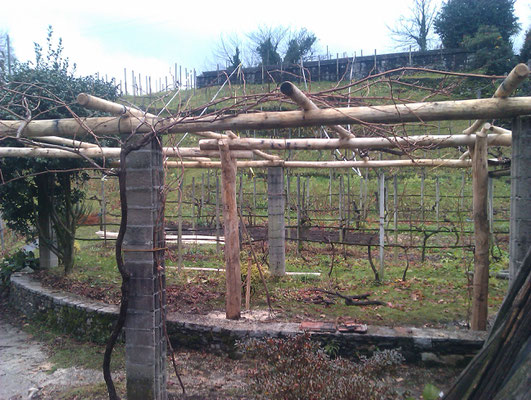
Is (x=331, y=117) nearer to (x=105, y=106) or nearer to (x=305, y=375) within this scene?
(x=105, y=106)

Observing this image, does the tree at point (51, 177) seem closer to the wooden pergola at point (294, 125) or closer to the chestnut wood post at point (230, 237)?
the wooden pergola at point (294, 125)

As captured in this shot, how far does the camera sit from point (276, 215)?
8.58m

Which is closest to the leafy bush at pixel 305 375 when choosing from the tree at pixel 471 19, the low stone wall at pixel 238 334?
the low stone wall at pixel 238 334

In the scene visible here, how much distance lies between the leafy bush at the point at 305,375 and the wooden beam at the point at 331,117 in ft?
6.65

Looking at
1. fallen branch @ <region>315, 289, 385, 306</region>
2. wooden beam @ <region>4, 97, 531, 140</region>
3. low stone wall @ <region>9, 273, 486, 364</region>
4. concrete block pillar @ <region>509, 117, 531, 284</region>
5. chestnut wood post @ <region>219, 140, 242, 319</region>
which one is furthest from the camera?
fallen branch @ <region>315, 289, 385, 306</region>

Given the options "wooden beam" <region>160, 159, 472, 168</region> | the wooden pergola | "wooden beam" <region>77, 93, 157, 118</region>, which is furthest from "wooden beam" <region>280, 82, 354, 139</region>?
"wooden beam" <region>160, 159, 472, 168</region>

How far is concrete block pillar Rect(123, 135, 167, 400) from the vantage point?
3.95 metres

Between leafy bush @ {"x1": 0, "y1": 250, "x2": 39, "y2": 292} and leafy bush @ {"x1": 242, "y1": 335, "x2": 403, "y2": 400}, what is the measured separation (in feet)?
23.0

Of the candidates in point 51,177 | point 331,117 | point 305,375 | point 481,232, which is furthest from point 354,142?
point 51,177

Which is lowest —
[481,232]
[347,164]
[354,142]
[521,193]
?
[481,232]

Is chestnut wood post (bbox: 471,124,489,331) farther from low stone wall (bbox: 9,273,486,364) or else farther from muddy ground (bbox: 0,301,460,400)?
muddy ground (bbox: 0,301,460,400)

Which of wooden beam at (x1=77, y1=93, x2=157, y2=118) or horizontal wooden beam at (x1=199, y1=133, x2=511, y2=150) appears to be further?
horizontal wooden beam at (x1=199, y1=133, x2=511, y2=150)

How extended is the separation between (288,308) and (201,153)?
2771 millimetres

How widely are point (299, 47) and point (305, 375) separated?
19.7 meters
